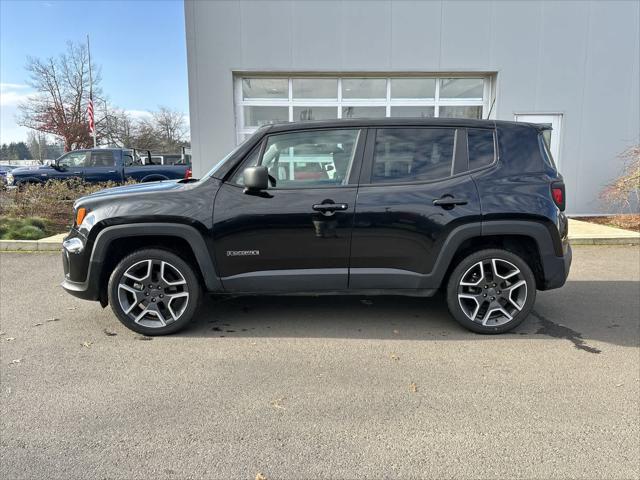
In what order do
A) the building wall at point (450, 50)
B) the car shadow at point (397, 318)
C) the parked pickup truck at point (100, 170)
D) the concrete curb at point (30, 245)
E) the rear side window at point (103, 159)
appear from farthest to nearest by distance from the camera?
the rear side window at point (103, 159) < the parked pickup truck at point (100, 170) < the building wall at point (450, 50) < the concrete curb at point (30, 245) < the car shadow at point (397, 318)

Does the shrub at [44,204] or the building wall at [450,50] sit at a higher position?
the building wall at [450,50]

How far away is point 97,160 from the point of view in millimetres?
14086

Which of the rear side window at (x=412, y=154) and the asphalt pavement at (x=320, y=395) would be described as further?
the rear side window at (x=412, y=154)

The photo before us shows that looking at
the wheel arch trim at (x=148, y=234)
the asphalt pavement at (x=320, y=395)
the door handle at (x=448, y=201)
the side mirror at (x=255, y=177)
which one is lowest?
the asphalt pavement at (x=320, y=395)

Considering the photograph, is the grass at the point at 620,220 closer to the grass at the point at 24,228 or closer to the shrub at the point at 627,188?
the shrub at the point at 627,188

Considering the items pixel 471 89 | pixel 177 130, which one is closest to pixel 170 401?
pixel 471 89

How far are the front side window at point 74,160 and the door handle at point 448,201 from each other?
13.6 m

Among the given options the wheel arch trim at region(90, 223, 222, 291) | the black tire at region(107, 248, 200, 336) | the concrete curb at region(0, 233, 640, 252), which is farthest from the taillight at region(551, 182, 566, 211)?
the concrete curb at region(0, 233, 640, 252)

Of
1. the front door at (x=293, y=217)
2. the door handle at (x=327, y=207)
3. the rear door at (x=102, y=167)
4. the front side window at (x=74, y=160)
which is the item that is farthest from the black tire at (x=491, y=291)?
the front side window at (x=74, y=160)

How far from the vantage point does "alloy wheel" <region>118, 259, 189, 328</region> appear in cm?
390

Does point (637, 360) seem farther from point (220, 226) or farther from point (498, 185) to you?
point (220, 226)

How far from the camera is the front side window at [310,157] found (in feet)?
12.7

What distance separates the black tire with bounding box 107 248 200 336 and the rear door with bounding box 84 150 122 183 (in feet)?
36.7

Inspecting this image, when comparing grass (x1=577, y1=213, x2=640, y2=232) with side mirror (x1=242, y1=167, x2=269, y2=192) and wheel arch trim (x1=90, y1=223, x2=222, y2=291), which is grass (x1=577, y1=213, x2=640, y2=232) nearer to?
side mirror (x1=242, y1=167, x2=269, y2=192)
